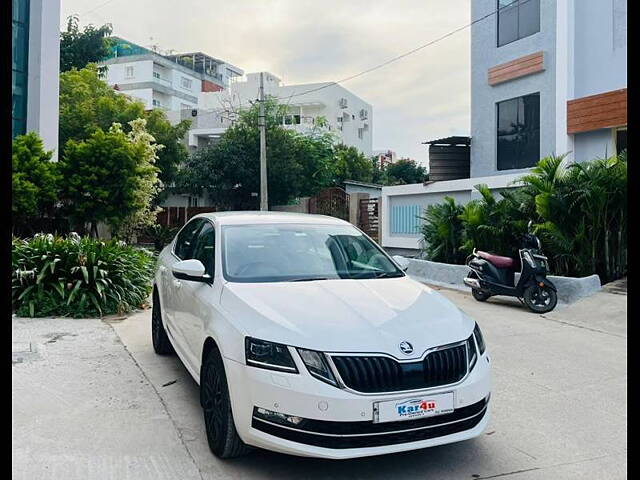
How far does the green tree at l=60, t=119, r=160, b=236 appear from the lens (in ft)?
47.2

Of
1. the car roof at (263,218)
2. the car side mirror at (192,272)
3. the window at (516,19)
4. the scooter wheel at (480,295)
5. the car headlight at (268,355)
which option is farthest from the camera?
the window at (516,19)

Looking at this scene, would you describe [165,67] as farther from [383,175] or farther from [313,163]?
[313,163]

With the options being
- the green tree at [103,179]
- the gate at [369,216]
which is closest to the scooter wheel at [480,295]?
the green tree at [103,179]

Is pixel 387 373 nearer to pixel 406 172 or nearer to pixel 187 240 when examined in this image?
pixel 187 240

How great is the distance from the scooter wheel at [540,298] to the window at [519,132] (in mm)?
7118

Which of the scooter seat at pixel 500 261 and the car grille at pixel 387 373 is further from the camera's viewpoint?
the scooter seat at pixel 500 261

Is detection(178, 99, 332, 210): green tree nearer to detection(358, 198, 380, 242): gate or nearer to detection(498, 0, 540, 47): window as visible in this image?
detection(358, 198, 380, 242): gate

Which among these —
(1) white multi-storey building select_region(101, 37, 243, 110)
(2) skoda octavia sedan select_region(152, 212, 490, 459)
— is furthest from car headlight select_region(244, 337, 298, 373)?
(1) white multi-storey building select_region(101, 37, 243, 110)

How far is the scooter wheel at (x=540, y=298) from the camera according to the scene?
880 centimetres

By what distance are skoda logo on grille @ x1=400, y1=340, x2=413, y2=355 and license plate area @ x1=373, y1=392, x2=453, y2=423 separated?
0.24 m

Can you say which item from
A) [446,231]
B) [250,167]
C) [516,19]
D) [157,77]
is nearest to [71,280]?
[446,231]

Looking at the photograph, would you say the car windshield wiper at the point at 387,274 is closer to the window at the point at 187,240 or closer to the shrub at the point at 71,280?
the window at the point at 187,240
